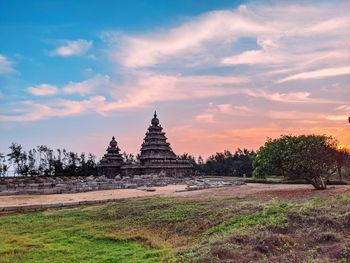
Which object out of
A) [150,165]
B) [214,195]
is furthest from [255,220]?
[150,165]

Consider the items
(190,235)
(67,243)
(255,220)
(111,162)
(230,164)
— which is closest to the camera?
(255,220)

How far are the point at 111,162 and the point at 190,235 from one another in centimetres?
6231

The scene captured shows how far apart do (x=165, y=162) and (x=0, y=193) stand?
1361 inches

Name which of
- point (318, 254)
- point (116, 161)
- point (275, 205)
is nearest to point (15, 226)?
point (275, 205)

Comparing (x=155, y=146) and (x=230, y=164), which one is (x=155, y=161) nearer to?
(x=155, y=146)

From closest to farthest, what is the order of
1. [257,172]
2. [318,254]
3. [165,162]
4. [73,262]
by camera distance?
[318,254] < [73,262] < [257,172] < [165,162]

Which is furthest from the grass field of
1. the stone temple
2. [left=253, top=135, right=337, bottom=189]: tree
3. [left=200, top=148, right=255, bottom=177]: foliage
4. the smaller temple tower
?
[left=200, top=148, right=255, bottom=177]: foliage

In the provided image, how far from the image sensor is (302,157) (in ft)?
97.2

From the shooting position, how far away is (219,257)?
11516 millimetres

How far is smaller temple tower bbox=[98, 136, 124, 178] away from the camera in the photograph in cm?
7694

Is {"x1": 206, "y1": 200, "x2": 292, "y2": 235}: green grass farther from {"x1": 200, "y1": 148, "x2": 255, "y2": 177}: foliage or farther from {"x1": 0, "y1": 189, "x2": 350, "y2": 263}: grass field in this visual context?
{"x1": 200, "y1": 148, "x2": 255, "y2": 177}: foliage

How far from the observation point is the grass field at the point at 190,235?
1188 cm

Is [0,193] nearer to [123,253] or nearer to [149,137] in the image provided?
[123,253]

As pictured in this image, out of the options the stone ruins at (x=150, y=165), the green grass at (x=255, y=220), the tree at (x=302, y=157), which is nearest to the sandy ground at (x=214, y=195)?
the tree at (x=302, y=157)
